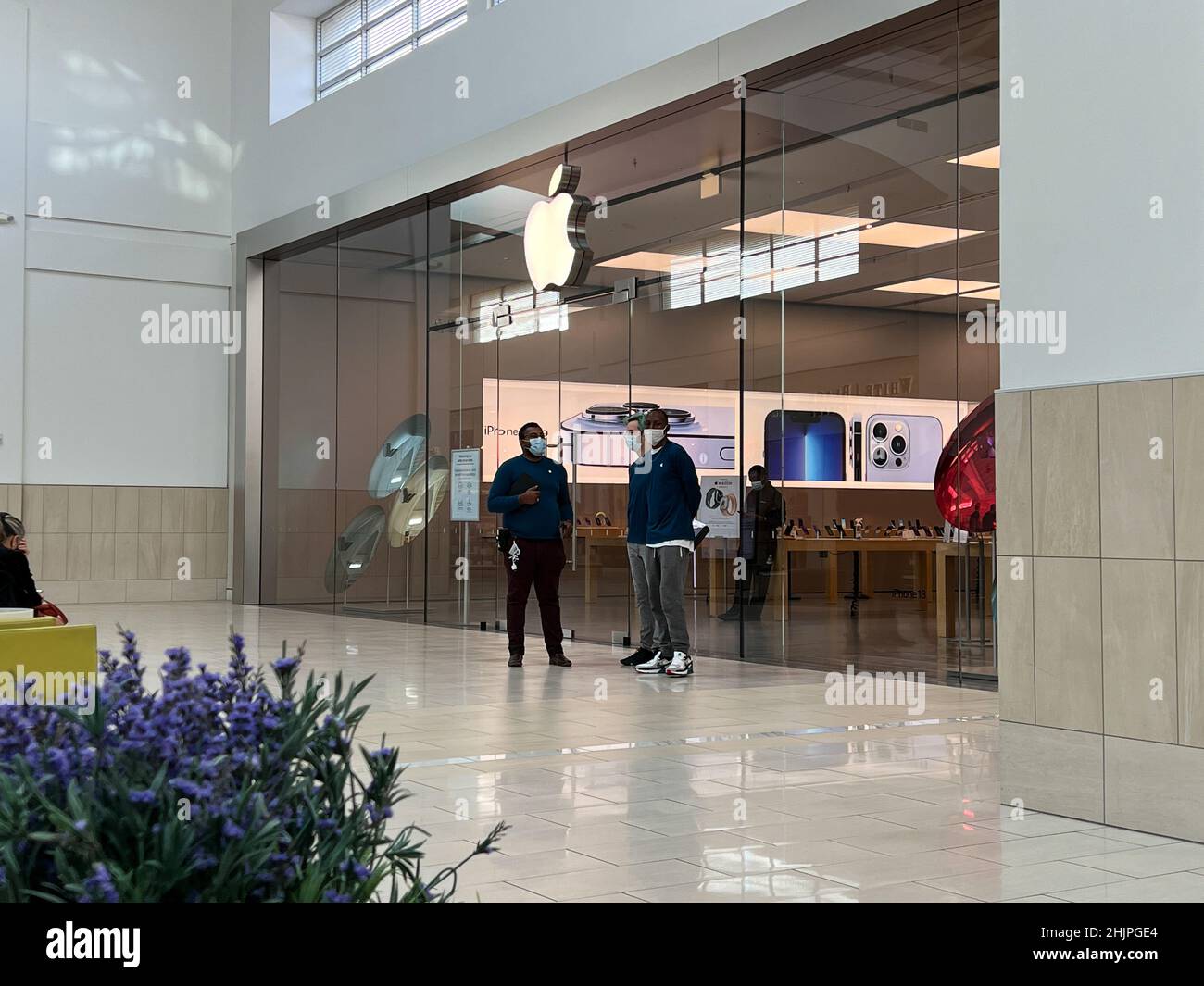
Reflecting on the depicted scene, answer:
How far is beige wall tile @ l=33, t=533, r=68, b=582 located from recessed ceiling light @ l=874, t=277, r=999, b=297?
12082 mm

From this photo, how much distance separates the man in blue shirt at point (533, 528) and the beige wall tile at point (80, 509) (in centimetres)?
937

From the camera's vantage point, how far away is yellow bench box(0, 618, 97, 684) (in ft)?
19.5

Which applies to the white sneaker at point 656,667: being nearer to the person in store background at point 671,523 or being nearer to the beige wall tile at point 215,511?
the person in store background at point 671,523

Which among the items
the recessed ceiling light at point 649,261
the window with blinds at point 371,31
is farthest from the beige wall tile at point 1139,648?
the window with blinds at point 371,31

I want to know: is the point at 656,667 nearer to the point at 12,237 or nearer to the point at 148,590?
the point at 148,590

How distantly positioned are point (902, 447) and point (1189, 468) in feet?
15.9

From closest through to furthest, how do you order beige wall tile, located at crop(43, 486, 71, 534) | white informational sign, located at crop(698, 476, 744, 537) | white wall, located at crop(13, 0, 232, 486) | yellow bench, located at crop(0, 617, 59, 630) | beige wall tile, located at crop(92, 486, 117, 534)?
yellow bench, located at crop(0, 617, 59, 630), white informational sign, located at crop(698, 476, 744, 537), beige wall tile, located at crop(43, 486, 71, 534), white wall, located at crop(13, 0, 232, 486), beige wall tile, located at crop(92, 486, 117, 534)

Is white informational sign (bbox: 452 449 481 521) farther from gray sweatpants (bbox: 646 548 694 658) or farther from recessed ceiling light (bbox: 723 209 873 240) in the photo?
gray sweatpants (bbox: 646 548 694 658)

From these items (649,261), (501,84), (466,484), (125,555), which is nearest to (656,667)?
(649,261)

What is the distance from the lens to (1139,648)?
474 centimetres

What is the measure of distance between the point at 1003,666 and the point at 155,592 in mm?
15196

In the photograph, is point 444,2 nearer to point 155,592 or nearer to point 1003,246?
point 155,592

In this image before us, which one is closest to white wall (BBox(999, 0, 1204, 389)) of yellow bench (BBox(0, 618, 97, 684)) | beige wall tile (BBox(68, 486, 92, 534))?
yellow bench (BBox(0, 618, 97, 684))
